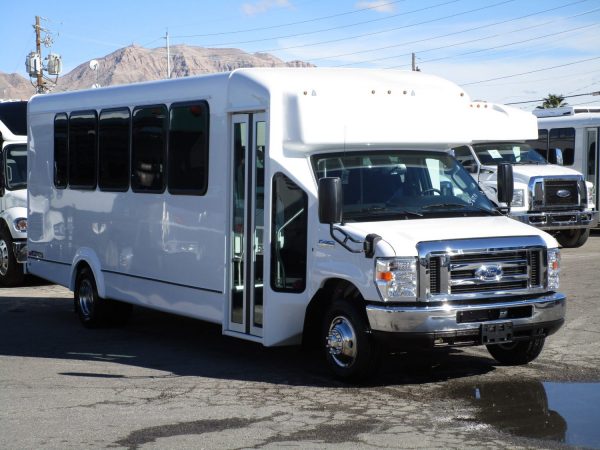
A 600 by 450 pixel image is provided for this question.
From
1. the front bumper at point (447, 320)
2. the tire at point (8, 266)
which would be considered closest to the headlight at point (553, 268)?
the front bumper at point (447, 320)

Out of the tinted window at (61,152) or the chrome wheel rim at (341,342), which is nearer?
the chrome wheel rim at (341,342)

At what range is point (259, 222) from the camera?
9.85m

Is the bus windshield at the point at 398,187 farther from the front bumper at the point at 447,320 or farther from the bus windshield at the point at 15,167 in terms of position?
the bus windshield at the point at 15,167

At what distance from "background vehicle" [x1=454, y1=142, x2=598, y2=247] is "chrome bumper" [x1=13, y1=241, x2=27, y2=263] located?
8.59 metres

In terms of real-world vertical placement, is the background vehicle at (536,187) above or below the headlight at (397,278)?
above

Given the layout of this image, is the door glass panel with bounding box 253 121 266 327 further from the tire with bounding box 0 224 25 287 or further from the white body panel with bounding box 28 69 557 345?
the tire with bounding box 0 224 25 287

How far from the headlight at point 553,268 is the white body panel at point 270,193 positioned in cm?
10

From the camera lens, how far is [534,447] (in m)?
7.06

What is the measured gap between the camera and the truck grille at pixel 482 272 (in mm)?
8578

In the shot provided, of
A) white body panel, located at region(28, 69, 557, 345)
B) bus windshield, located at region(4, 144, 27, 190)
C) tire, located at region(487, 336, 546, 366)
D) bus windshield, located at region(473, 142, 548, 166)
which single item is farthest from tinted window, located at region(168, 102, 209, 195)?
bus windshield, located at region(473, 142, 548, 166)

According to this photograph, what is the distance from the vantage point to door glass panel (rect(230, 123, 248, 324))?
33.1ft

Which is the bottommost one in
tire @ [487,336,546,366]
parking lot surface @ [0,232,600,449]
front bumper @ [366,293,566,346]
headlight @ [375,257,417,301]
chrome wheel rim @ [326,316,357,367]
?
parking lot surface @ [0,232,600,449]

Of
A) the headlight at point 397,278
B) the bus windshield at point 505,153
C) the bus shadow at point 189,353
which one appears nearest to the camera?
the headlight at point 397,278

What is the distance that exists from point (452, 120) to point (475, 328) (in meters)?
2.33
